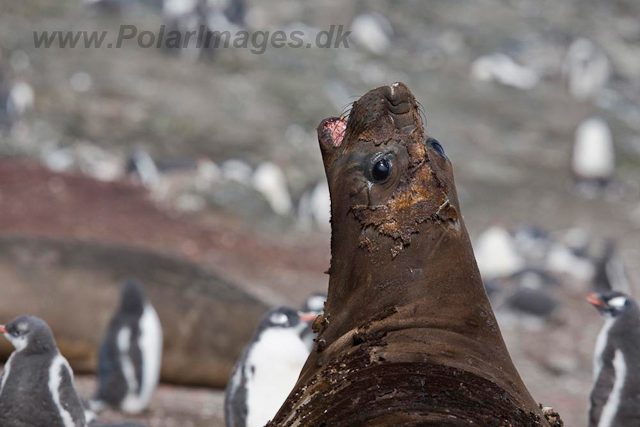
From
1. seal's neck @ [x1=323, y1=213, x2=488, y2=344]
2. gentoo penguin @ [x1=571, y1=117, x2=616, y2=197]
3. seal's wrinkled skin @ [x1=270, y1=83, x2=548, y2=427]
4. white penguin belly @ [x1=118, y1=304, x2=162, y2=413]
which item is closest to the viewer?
seal's wrinkled skin @ [x1=270, y1=83, x2=548, y2=427]

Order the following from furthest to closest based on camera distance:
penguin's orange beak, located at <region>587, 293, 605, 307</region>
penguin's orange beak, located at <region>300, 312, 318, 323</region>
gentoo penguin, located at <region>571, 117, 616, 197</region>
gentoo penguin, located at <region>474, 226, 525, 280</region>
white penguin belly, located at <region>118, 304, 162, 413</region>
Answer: gentoo penguin, located at <region>571, 117, 616, 197</region>, gentoo penguin, located at <region>474, 226, 525, 280</region>, white penguin belly, located at <region>118, 304, 162, 413</region>, penguin's orange beak, located at <region>587, 293, 605, 307</region>, penguin's orange beak, located at <region>300, 312, 318, 323</region>

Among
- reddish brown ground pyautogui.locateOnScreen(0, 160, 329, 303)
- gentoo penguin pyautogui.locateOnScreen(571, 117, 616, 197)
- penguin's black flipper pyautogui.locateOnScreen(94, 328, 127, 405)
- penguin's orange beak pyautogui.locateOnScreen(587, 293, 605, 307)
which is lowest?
penguin's black flipper pyautogui.locateOnScreen(94, 328, 127, 405)

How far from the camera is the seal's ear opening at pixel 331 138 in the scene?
3180mm

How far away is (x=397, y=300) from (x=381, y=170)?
394 mm

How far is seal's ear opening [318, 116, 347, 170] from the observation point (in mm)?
3180

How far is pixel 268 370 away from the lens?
5.23 metres

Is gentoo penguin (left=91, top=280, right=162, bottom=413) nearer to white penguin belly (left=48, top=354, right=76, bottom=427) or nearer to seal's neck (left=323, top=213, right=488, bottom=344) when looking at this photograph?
white penguin belly (left=48, top=354, right=76, bottom=427)

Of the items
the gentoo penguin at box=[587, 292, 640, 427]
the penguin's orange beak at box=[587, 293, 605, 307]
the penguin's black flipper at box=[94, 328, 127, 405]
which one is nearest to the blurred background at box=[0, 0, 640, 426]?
the penguin's black flipper at box=[94, 328, 127, 405]

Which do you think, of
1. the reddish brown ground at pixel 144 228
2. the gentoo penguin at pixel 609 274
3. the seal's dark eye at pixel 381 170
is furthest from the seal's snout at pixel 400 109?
the gentoo penguin at pixel 609 274

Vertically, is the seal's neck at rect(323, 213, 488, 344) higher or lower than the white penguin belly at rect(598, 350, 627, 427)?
lower

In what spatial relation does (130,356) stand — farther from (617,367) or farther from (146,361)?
(617,367)

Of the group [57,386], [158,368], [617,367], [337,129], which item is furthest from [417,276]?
[158,368]

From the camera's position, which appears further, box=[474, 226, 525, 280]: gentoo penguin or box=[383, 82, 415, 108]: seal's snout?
box=[474, 226, 525, 280]: gentoo penguin

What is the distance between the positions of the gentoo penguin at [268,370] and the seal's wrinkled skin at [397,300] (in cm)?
211
